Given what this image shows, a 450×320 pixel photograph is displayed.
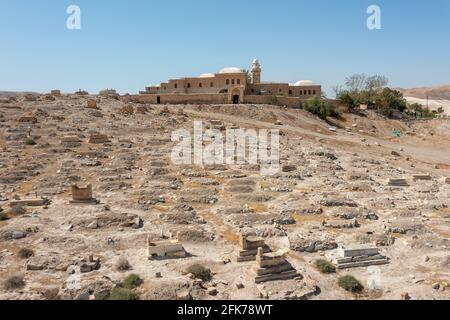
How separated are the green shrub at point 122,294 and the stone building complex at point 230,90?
47.2m

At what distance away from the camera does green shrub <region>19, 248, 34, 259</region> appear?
15973mm

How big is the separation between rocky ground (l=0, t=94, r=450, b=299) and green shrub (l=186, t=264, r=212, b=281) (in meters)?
0.29

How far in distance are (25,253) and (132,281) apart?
4982 mm

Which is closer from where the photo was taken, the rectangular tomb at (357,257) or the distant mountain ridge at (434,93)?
the rectangular tomb at (357,257)

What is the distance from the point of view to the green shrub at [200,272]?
48.1 feet

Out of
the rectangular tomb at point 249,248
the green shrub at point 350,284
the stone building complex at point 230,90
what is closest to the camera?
the green shrub at point 350,284

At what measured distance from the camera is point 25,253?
16.1 metres

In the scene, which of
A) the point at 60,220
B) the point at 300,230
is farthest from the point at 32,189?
the point at 300,230

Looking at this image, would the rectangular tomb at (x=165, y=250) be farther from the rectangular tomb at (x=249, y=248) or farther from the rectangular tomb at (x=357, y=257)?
the rectangular tomb at (x=357, y=257)

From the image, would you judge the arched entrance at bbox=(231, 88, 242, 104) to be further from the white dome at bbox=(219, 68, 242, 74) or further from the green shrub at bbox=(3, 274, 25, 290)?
the green shrub at bbox=(3, 274, 25, 290)

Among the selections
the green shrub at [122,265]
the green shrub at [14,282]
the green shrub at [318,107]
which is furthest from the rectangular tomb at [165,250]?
the green shrub at [318,107]

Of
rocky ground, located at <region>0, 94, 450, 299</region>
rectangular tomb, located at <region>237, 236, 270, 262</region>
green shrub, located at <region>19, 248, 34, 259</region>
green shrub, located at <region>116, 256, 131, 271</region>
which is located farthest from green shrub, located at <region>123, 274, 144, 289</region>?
green shrub, located at <region>19, 248, 34, 259</region>

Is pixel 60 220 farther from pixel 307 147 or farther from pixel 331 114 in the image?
pixel 331 114

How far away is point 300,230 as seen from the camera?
19578 millimetres
